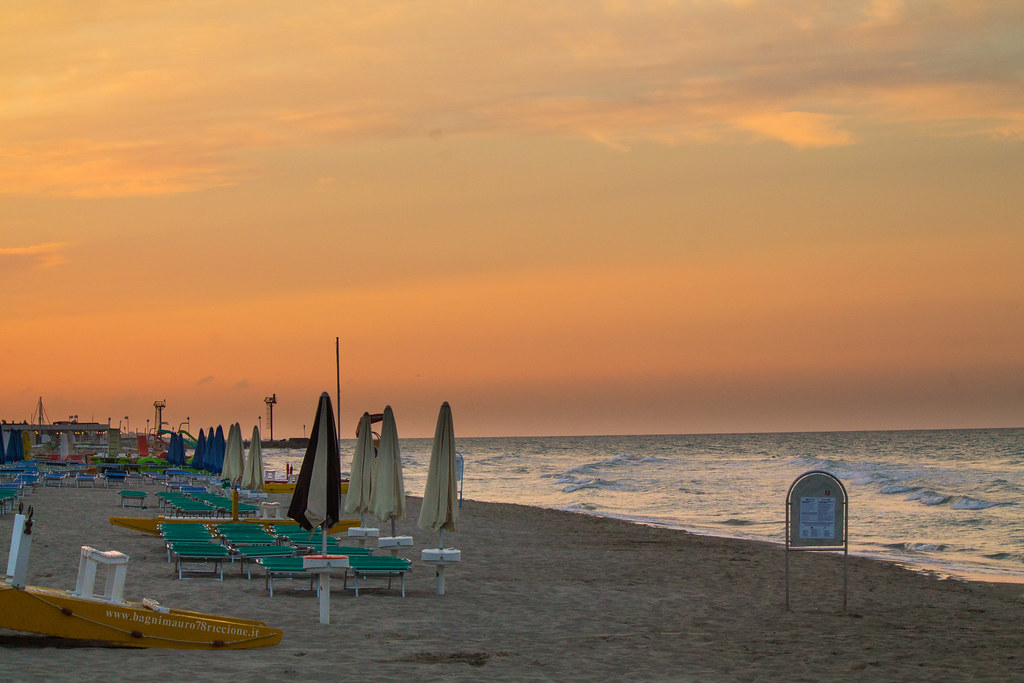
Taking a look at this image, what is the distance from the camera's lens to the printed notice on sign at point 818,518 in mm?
12297

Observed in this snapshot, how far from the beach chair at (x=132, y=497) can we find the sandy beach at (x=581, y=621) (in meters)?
4.96

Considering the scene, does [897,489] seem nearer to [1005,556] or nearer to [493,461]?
[1005,556]

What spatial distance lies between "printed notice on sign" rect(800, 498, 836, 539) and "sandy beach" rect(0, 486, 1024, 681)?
3.25ft

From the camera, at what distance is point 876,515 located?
3189 cm

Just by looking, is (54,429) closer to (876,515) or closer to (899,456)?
(899,456)

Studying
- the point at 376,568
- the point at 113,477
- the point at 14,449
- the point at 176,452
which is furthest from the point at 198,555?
the point at 176,452

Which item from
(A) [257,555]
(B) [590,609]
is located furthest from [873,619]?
(A) [257,555]

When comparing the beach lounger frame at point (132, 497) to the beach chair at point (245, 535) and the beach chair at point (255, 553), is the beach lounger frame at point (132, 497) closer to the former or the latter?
the beach chair at point (245, 535)

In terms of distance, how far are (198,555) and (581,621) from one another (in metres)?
5.58

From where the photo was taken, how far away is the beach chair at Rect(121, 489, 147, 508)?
2461cm

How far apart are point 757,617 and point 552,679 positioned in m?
4.72

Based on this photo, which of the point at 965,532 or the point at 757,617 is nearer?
the point at 757,617

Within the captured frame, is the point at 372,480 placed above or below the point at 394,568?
above

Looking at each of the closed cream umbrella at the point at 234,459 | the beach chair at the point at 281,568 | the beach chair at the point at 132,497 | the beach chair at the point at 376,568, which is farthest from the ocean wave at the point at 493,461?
the beach chair at the point at 281,568
